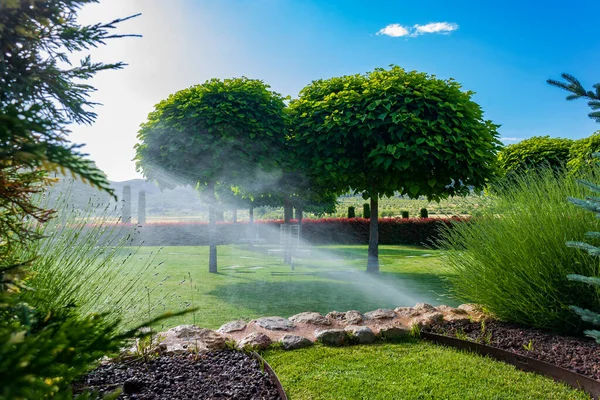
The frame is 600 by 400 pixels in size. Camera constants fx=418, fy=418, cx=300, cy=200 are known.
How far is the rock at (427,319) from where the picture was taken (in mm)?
3900

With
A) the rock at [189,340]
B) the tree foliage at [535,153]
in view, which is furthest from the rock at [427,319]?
the tree foliage at [535,153]

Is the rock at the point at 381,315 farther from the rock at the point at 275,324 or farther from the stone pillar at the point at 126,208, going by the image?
the stone pillar at the point at 126,208

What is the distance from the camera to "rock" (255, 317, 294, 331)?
3750 millimetres

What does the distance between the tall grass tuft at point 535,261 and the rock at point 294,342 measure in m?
1.78

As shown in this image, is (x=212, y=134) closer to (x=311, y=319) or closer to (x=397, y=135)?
(x=397, y=135)

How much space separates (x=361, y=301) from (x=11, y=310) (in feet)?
17.2

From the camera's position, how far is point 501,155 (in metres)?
11.6

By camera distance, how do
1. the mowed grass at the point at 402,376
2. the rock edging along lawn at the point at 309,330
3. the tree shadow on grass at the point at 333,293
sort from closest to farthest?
the mowed grass at the point at 402,376
the rock edging along lawn at the point at 309,330
the tree shadow on grass at the point at 333,293

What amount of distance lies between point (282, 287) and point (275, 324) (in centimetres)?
303

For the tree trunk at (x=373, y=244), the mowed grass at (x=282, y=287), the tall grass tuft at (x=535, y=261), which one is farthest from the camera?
the tree trunk at (x=373, y=244)

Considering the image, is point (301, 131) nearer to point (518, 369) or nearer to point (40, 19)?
point (518, 369)

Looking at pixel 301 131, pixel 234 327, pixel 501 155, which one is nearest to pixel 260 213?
pixel 501 155

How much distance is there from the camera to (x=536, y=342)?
3.37 metres

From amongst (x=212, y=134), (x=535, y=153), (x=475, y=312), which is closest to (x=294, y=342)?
(x=475, y=312)
